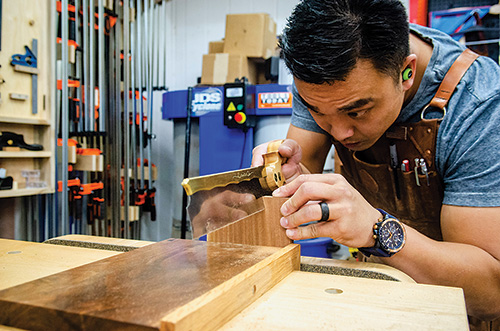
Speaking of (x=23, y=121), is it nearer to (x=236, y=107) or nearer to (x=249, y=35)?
(x=236, y=107)

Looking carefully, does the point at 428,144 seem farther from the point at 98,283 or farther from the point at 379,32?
the point at 98,283

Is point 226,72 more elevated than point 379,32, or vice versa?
point 226,72

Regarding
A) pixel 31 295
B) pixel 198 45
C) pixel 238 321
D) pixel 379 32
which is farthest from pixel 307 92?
pixel 198 45

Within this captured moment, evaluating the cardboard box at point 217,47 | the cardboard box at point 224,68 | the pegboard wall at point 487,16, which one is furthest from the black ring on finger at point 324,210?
the pegboard wall at point 487,16

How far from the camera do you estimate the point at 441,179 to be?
4.30 ft

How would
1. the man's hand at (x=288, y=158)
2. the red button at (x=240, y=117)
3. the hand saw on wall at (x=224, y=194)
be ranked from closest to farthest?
the hand saw on wall at (x=224, y=194)
the man's hand at (x=288, y=158)
the red button at (x=240, y=117)

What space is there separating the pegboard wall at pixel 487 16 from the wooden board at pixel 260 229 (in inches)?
117

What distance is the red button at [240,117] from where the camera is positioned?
9.16 feet

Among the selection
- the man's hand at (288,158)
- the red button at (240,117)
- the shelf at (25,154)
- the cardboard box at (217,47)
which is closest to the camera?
the man's hand at (288,158)

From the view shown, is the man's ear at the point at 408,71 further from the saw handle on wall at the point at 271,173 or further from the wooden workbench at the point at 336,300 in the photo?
the wooden workbench at the point at 336,300

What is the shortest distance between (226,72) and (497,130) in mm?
2250

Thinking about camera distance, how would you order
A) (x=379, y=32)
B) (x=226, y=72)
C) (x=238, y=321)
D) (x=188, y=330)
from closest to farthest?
(x=188, y=330) → (x=238, y=321) → (x=379, y=32) → (x=226, y=72)

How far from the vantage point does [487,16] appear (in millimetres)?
3041

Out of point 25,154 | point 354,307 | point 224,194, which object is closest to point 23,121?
point 25,154
